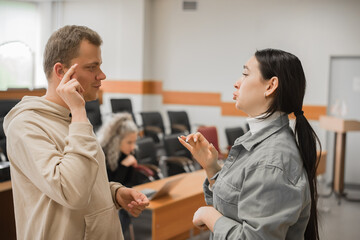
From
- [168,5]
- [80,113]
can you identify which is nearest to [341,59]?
[168,5]

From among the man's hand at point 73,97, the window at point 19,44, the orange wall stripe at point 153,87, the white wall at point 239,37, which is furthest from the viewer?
the window at point 19,44

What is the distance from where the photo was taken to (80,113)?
1.39m

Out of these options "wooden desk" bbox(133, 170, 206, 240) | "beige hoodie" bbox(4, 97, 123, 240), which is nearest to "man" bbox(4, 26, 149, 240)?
"beige hoodie" bbox(4, 97, 123, 240)

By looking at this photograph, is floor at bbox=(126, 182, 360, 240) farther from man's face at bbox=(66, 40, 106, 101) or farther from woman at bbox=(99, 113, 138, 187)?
man's face at bbox=(66, 40, 106, 101)

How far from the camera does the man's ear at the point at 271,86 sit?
4.59 feet

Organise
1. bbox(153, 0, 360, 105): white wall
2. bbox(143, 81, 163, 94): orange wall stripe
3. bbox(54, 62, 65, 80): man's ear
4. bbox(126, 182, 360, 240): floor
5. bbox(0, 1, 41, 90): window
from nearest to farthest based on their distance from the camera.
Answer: bbox(54, 62, 65, 80): man's ear, bbox(126, 182, 360, 240): floor, bbox(153, 0, 360, 105): white wall, bbox(143, 81, 163, 94): orange wall stripe, bbox(0, 1, 41, 90): window

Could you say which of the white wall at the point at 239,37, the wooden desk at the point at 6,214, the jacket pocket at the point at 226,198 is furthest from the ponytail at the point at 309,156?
the white wall at the point at 239,37

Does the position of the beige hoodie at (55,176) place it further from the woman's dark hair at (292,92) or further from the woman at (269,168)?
the woman's dark hair at (292,92)

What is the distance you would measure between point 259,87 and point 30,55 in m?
9.50

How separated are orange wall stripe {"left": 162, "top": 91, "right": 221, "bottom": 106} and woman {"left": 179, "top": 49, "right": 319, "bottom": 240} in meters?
7.37

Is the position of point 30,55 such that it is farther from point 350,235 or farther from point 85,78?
point 85,78

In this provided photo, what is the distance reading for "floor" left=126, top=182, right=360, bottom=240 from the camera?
4.59 m

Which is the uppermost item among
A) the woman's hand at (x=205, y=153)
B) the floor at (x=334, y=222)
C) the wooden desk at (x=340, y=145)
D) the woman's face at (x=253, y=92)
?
the woman's face at (x=253, y=92)

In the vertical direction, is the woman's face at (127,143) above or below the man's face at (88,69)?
below
